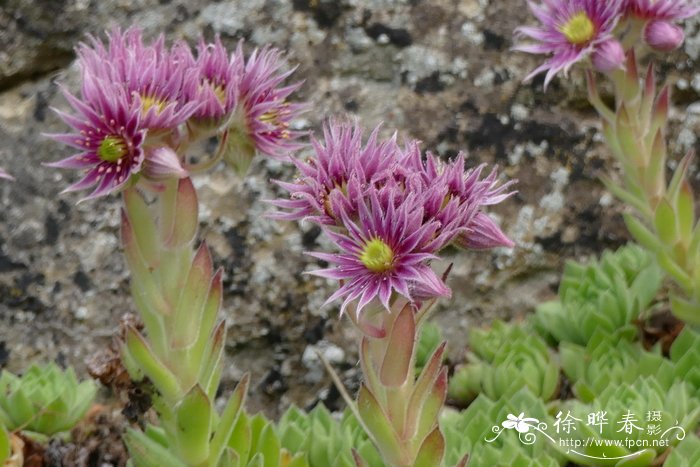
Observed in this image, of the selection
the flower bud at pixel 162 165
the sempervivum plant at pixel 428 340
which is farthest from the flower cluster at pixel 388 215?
the sempervivum plant at pixel 428 340

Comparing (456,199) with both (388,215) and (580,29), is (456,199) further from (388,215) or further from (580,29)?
(580,29)

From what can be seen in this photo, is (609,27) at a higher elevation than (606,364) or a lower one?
higher

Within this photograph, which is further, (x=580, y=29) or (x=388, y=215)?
(x=580, y=29)

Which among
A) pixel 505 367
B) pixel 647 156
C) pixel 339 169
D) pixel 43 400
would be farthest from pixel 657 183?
pixel 43 400

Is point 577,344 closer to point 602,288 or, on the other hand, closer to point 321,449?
point 602,288

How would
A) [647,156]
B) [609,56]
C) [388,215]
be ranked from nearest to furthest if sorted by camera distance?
[388,215], [609,56], [647,156]

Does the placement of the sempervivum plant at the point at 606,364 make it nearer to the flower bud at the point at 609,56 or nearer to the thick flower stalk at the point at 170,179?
the flower bud at the point at 609,56
